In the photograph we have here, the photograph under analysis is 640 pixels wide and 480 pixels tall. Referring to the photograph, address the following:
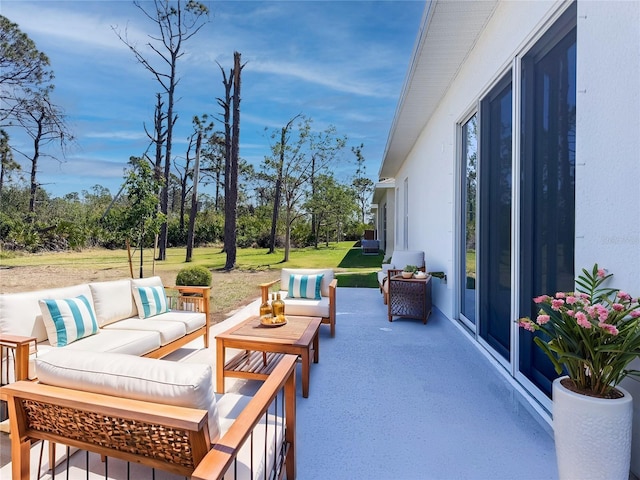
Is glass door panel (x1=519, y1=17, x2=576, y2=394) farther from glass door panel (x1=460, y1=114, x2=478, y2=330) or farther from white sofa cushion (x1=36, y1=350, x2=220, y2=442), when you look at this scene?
white sofa cushion (x1=36, y1=350, x2=220, y2=442)

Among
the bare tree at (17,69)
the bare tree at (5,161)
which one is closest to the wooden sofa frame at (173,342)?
the bare tree at (5,161)

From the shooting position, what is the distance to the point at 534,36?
8.68ft

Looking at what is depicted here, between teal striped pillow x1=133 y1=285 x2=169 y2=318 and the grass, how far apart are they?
1787mm

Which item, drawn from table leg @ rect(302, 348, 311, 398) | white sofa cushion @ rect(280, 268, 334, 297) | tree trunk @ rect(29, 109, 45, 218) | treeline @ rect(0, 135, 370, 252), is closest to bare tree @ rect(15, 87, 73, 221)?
tree trunk @ rect(29, 109, 45, 218)

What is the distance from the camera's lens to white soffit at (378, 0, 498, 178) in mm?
3240

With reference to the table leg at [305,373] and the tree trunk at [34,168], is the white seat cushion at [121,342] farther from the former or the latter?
the tree trunk at [34,168]

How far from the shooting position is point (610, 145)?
6.20 ft

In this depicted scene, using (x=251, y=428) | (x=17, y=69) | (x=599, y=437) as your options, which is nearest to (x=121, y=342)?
(x=251, y=428)

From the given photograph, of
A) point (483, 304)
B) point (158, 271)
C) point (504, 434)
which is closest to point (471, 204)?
point (483, 304)

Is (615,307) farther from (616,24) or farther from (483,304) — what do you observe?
(483,304)

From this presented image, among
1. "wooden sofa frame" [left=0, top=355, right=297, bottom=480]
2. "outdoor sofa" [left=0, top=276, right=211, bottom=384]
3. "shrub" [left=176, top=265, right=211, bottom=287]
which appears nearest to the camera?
"wooden sofa frame" [left=0, top=355, right=297, bottom=480]

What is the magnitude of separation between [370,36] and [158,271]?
8693 mm

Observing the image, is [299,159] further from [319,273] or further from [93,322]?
[93,322]

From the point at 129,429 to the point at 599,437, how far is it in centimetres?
200
